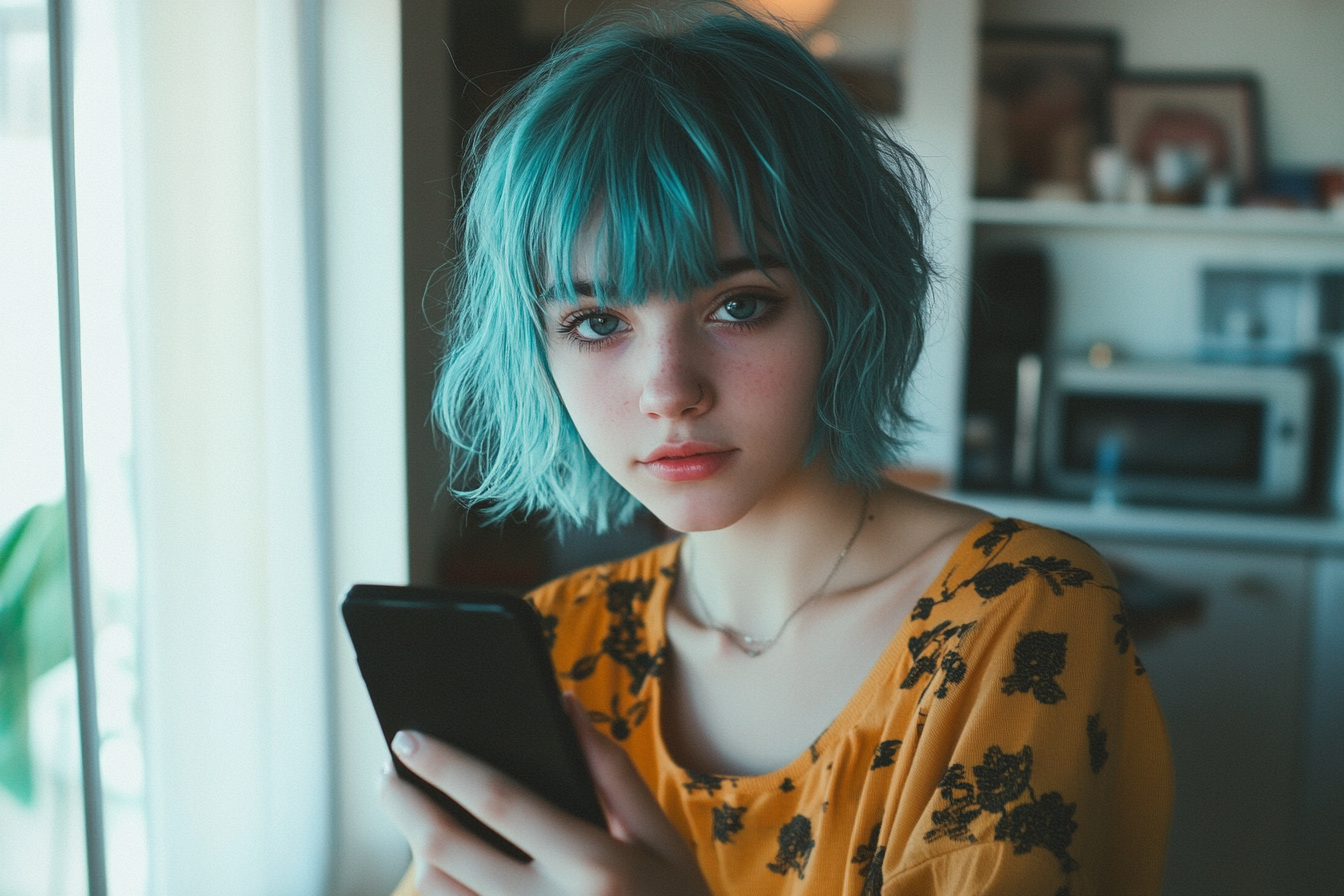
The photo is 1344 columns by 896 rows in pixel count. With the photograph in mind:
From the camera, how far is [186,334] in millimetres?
1217

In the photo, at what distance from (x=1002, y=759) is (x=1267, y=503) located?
2.36m

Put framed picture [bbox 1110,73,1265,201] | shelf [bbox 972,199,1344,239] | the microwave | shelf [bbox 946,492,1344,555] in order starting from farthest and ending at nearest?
1. framed picture [bbox 1110,73,1265,201]
2. shelf [bbox 972,199,1344,239]
3. the microwave
4. shelf [bbox 946,492,1344,555]

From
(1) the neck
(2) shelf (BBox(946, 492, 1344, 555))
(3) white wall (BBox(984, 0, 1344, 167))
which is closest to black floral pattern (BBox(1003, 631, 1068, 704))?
(1) the neck

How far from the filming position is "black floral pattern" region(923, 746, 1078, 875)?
0.64 metres

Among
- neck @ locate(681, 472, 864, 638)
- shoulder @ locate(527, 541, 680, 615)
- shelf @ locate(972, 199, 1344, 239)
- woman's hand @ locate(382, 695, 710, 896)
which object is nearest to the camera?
woman's hand @ locate(382, 695, 710, 896)

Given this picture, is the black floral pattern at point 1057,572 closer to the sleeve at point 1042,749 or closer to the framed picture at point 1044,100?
the sleeve at point 1042,749

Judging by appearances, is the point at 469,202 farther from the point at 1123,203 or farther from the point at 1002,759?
the point at 1123,203

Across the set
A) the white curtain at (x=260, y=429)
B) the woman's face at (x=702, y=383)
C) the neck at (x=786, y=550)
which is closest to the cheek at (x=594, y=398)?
the woman's face at (x=702, y=383)

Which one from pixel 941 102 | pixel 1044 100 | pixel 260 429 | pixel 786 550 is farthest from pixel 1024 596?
pixel 1044 100

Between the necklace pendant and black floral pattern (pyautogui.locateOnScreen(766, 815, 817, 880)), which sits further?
the necklace pendant

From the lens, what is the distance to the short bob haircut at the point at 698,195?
2.39ft

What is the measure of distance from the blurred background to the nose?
35 centimetres

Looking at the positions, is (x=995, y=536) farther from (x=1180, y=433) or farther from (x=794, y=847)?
(x=1180, y=433)

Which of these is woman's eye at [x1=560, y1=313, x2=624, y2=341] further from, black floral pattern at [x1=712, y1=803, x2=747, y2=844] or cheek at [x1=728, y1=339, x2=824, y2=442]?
black floral pattern at [x1=712, y1=803, x2=747, y2=844]
